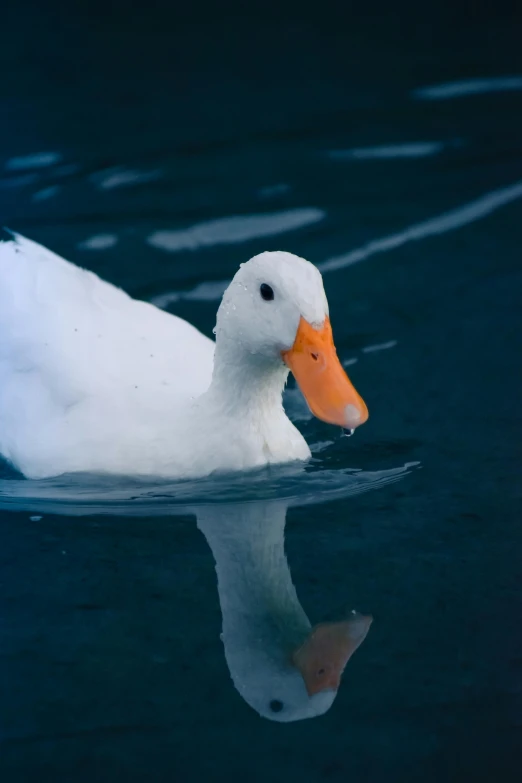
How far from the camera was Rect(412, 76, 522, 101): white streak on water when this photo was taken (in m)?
8.11

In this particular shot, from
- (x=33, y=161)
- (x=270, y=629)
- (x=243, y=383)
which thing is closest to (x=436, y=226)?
(x=243, y=383)

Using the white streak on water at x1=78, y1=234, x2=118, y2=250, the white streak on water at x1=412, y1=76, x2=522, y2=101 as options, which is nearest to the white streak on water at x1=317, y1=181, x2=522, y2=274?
the white streak on water at x1=78, y1=234, x2=118, y2=250

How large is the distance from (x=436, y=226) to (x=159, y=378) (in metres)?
2.75

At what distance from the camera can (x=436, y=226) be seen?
6605mm

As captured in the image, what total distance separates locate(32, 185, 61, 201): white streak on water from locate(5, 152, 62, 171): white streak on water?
38 centimetres

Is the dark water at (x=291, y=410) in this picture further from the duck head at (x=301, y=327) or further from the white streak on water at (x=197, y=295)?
the duck head at (x=301, y=327)

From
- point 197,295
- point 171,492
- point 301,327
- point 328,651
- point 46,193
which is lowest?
point 328,651

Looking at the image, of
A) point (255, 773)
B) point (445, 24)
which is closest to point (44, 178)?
point (445, 24)

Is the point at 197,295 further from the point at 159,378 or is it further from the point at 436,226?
the point at 159,378

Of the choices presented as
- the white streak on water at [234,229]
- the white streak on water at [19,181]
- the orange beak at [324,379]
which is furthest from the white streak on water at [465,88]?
the orange beak at [324,379]

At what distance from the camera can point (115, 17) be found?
890cm

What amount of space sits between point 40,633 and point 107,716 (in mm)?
493

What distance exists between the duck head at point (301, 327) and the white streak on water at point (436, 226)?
261cm

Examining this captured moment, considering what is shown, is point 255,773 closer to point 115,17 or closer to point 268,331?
point 268,331
